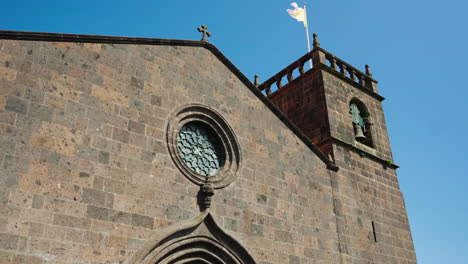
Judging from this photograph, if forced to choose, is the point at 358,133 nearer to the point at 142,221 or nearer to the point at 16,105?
the point at 142,221

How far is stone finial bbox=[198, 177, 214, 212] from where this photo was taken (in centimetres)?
927

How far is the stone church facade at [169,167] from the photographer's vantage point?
7.40 metres

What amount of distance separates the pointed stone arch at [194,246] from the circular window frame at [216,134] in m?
0.88

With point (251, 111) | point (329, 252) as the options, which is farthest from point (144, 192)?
point (329, 252)

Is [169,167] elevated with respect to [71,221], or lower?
elevated

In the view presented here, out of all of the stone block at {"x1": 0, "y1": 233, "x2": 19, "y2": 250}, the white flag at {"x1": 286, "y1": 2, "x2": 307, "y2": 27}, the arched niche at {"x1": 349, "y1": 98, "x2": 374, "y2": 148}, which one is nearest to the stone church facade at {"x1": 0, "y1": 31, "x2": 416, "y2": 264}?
the stone block at {"x1": 0, "y1": 233, "x2": 19, "y2": 250}

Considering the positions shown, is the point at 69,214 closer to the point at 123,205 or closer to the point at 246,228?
the point at 123,205

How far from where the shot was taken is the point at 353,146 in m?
13.4

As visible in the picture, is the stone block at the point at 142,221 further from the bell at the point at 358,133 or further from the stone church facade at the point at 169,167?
the bell at the point at 358,133

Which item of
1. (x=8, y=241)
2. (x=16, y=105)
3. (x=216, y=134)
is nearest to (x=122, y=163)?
(x=16, y=105)

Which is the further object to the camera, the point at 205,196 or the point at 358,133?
the point at 358,133

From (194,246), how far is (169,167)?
1611mm

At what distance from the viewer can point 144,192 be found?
848cm

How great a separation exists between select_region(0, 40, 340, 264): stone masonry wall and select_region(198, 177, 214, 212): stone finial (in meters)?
0.16
